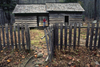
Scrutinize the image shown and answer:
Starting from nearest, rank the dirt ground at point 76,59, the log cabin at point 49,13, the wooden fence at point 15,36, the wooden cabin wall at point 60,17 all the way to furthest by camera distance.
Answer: the dirt ground at point 76,59 → the wooden fence at point 15,36 → the log cabin at point 49,13 → the wooden cabin wall at point 60,17

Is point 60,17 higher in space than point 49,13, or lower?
lower

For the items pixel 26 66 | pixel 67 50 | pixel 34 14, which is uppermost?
pixel 34 14

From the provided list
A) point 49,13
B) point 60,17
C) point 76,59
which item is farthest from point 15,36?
point 60,17

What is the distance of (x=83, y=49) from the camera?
462cm

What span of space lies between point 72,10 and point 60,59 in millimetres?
10503

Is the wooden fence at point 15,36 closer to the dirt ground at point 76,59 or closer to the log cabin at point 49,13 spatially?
the dirt ground at point 76,59

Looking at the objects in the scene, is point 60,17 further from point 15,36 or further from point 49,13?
point 15,36

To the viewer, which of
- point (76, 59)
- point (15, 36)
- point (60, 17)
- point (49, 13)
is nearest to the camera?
point (76, 59)

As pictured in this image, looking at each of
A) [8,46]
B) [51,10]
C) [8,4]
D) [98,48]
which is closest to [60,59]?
[98,48]

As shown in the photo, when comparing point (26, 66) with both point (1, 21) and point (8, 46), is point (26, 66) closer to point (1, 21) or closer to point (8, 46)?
point (8, 46)

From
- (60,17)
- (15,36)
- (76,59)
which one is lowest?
(76,59)

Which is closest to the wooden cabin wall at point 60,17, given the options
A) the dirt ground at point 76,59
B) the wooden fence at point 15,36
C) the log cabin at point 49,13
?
the log cabin at point 49,13

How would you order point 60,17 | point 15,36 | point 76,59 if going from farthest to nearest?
point 60,17, point 15,36, point 76,59

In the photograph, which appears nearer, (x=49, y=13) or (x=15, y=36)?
(x=15, y=36)
